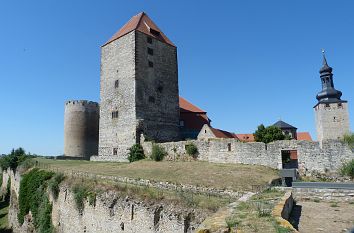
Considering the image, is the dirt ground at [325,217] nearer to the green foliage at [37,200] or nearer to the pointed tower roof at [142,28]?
the green foliage at [37,200]

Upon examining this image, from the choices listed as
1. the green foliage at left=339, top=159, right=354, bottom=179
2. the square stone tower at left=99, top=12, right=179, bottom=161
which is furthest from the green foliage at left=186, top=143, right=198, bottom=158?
the green foliage at left=339, top=159, right=354, bottom=179

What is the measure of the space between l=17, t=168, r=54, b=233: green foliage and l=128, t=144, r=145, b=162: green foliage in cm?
778

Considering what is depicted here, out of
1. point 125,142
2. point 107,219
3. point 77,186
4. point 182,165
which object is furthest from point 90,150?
point 107,219

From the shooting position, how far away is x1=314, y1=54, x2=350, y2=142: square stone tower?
4038cm

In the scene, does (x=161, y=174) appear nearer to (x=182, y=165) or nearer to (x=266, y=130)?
(x=182, y=165)

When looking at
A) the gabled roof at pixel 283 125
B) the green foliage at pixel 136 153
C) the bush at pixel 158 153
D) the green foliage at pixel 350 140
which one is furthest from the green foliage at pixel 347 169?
the gabled roof at pixel 283 125

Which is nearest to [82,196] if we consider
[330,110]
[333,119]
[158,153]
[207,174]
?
[207,174]

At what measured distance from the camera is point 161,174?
20.7 metres

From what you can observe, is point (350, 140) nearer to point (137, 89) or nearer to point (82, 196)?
point (82, 196)

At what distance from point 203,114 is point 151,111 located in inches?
359

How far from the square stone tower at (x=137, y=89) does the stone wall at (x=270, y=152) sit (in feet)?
16.4

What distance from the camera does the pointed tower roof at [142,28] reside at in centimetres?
3249

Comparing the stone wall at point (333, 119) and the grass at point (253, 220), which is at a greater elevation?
the stone wall at point (333, 119)

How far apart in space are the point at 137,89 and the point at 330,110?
83.0 feet
